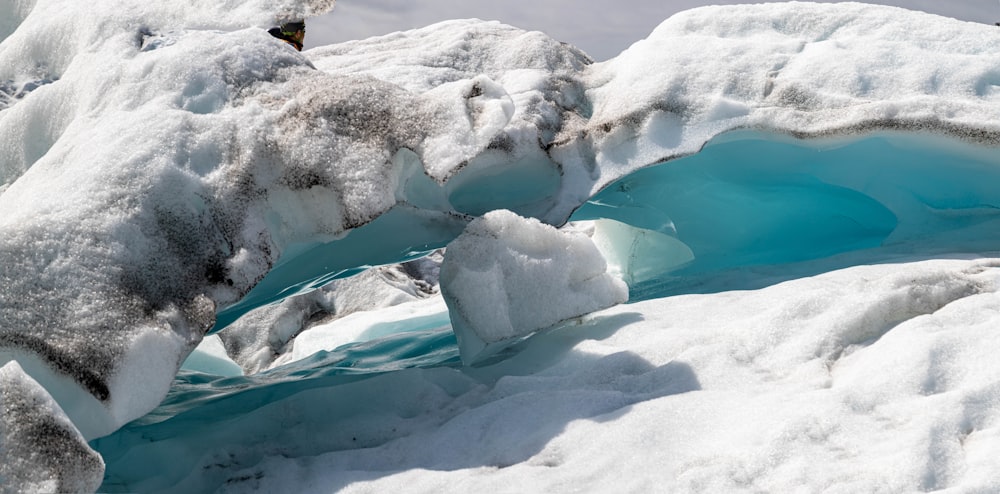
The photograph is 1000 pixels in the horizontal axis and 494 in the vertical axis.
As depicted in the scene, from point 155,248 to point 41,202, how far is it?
0.39 meters

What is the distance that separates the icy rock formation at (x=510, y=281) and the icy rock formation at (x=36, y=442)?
1560mm

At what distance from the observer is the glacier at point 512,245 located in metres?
2.69

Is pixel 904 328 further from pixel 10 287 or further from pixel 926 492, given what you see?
pixel 10 287

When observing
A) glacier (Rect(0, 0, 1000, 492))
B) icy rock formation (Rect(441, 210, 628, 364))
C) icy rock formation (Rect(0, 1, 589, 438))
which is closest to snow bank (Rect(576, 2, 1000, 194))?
glacier (Rect(0, 0, 1000, 492))

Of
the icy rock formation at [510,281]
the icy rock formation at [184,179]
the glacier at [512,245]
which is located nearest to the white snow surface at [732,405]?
the glacier at [512,245]

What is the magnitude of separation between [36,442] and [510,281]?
1791mm

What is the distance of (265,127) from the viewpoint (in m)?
3.42

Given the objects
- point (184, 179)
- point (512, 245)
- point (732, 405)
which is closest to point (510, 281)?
point (512, 245)

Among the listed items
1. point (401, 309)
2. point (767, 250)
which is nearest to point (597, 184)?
point (767, 250)

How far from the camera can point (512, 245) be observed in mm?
3652

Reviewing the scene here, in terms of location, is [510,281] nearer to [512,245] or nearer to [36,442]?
[512,245]

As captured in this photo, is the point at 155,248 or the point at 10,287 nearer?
the point at 10,287

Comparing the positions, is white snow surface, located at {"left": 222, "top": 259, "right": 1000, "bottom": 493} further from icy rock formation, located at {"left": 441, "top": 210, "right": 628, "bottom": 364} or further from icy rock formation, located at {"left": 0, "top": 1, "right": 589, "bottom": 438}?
icy rock formation, located at {"left": 0, "top": 1, "right": 589, "bottom": 438}

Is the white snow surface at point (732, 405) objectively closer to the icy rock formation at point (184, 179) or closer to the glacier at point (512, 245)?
the glacier at point (512, 245)
